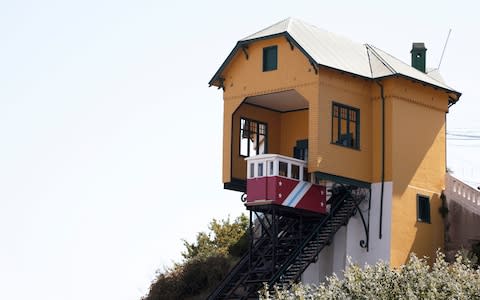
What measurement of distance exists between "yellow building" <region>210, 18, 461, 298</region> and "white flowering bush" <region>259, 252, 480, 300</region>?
12.4m

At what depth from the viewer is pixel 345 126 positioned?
186 ft

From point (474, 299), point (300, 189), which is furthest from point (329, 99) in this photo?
point (474, 299)

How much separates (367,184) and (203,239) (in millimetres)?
16683

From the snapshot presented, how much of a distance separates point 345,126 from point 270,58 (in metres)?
3.92

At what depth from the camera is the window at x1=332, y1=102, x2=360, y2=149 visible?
55875 mm

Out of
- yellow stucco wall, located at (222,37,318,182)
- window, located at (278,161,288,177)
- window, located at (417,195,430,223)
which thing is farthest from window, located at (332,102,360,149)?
window, located at (417,195,430,223)

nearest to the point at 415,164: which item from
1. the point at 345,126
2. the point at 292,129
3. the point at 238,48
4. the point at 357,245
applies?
the point at 345,126

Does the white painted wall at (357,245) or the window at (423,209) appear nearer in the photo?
the white painted wall at (357,245)

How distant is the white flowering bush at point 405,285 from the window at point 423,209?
14.0 m

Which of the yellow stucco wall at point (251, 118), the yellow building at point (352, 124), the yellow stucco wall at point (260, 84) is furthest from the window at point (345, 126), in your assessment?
the yellow stucco wall at point (251, 118)

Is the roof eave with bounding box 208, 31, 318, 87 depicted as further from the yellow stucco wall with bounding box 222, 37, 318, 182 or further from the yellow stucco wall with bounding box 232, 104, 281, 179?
the yellow stucco wall with bounding box 232, 104, 281, 179

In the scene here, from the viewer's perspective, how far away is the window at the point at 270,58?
187 ft

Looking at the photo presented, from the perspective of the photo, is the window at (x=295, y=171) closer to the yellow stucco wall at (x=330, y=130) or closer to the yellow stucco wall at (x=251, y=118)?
the yellow stucco wall at (x=330, y=130)

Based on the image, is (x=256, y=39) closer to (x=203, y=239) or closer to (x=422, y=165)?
(x=422, y=165)
